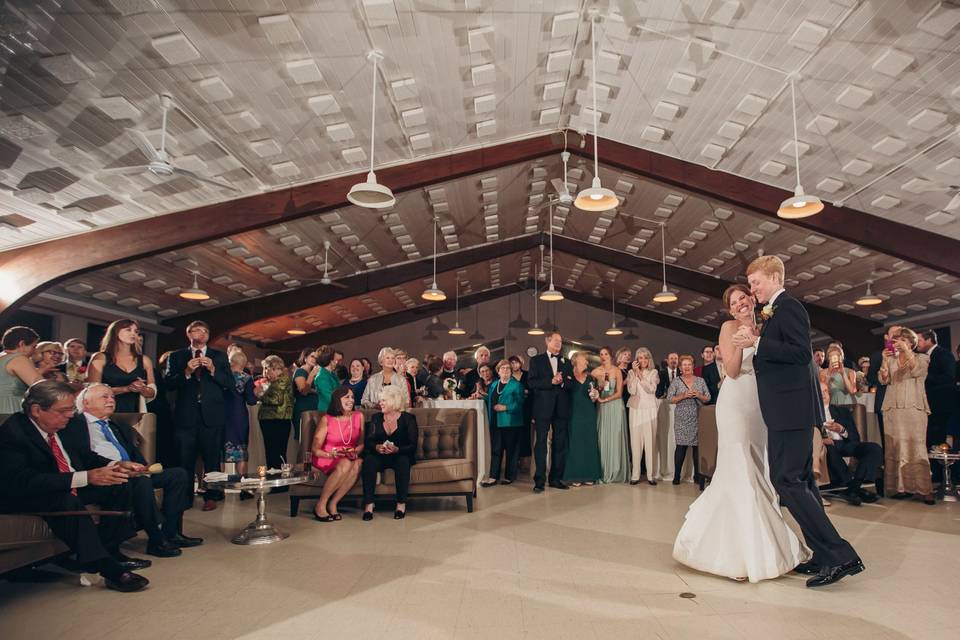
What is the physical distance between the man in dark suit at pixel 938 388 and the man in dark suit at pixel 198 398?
254 inches

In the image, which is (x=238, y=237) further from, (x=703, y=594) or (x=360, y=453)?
(x=703, y=594)

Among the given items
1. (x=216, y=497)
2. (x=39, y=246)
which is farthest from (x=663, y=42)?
(x=39, y=246)

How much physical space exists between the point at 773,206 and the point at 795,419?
669 centimetres

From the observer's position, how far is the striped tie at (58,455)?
2.88 meters

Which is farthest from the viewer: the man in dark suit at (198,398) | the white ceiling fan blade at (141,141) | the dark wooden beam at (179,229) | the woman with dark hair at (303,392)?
the dark wooden beam at (179,229)

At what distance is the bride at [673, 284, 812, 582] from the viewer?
9.39 ft

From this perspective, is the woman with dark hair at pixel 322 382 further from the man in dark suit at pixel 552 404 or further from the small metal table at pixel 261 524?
the man in dark suit at pixel 552 404

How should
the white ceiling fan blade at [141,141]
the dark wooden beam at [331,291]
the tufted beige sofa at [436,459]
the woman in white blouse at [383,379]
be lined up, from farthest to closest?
the dark wooden beam at [331,291], the white ceiling fan blade at [141,141], the woman in white blouse at [383,379], the tufted beige sofa at [436,459]

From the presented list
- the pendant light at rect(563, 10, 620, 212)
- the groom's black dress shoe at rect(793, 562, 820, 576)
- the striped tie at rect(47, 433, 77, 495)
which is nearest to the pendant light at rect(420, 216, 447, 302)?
the pendant light at rect(563, 10, 620, 212)

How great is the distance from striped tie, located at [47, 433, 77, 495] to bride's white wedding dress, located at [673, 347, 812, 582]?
10.6 feet

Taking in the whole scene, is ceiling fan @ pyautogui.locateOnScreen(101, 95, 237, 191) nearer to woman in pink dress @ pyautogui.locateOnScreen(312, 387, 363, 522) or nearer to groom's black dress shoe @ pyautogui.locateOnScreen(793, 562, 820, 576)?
woman in pink dress @ pyautogui.locateOnScreen(312, 387, 363, 522)

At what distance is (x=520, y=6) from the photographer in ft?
17.1

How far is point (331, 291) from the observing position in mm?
14109

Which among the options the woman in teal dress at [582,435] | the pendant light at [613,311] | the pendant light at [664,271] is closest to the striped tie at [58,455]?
the woman in teal dress at [582,435]
